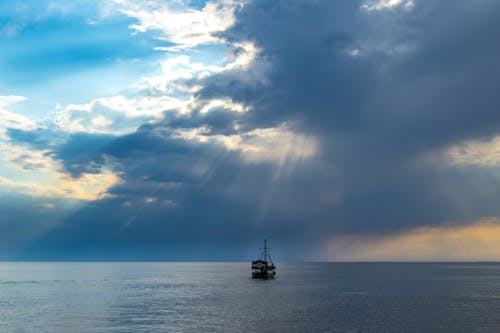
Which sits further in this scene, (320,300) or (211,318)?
(320,300)

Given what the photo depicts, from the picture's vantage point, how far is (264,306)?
3661 inches

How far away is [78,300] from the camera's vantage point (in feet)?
353

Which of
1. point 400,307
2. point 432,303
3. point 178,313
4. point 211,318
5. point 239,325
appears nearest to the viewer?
point 239,325

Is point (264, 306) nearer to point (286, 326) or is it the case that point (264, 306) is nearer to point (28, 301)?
point (286, 326)

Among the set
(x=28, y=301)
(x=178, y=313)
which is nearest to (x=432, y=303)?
(x=178, y=313)

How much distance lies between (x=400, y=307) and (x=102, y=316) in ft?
182

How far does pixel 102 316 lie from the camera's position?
79.8 metres

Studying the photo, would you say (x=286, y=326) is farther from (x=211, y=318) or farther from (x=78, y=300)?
(x=78, y=300)

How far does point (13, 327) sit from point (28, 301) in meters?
41.4

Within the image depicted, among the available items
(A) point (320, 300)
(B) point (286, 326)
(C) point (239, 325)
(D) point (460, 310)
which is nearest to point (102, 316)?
(C) point (239, 325)

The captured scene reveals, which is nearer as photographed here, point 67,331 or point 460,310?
point 67,331

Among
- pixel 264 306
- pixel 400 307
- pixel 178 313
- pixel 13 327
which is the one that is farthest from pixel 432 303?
pixel 13 327

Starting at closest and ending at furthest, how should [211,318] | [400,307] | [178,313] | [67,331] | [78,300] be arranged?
1. [67,331]
2. [211,318]
3. [178,313]
4. [400,307]
5. [78,300]

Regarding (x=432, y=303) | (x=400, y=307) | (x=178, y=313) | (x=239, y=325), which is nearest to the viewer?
(x=239, y=325)
